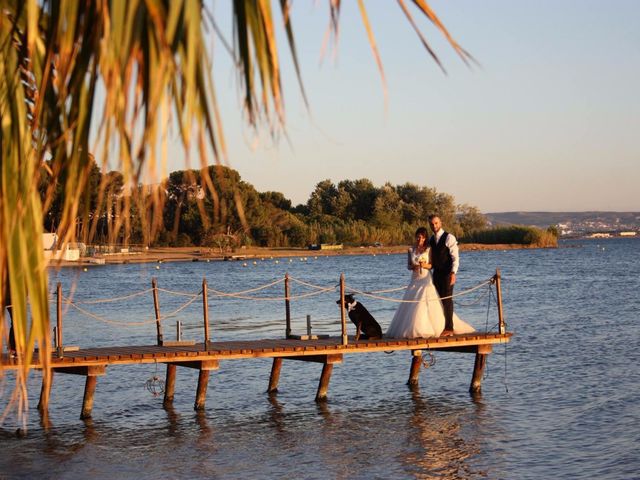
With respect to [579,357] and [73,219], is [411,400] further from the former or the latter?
[73,219]

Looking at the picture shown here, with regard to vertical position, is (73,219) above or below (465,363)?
above

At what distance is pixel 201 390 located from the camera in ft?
61.9

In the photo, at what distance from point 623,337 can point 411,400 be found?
14039 millimetres

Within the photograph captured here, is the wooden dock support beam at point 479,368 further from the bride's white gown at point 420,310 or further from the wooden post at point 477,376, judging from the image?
the bride's white gown at point 420,310

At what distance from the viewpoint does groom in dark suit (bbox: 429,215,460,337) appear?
16953 mm

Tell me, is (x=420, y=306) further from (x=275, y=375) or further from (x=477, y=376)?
(x=275, y=375)

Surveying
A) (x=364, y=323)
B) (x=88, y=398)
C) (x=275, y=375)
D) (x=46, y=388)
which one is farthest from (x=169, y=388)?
(x=46, y=388)

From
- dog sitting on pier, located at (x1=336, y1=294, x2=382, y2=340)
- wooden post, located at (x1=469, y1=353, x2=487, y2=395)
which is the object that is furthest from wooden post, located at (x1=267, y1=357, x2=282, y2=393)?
wooden post, located at (x1=469, y1=353, x2=487, y2=395)

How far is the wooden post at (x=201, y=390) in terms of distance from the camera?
18.5 meters

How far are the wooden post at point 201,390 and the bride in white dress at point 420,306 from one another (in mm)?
3446

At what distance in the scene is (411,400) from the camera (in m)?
20.9

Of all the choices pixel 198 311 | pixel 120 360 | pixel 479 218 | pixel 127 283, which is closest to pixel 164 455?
pixel 120 360

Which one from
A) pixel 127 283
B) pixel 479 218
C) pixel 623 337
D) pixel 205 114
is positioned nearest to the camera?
pixel 205 114

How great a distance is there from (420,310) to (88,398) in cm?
624
